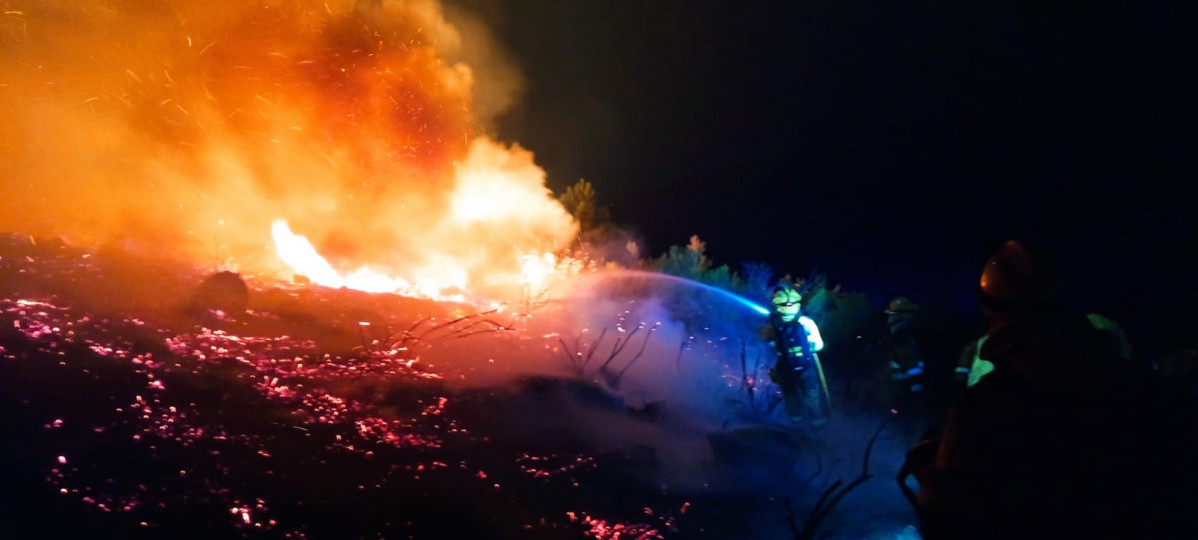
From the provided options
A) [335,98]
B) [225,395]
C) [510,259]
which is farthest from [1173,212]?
[225,395]

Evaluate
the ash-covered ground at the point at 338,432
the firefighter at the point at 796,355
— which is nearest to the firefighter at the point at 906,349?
the ash-covered ground at the point at 338,432

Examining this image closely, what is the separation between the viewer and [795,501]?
5102 millimetres

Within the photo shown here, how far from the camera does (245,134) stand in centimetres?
953

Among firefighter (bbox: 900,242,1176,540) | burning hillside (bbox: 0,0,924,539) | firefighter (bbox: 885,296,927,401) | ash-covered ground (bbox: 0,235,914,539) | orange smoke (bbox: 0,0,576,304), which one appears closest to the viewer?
firefighter (bbox: 900,242,1176,540)

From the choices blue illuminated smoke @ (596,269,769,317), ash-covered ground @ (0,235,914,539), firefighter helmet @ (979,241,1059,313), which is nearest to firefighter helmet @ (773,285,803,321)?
ash-covered ground @ (0,235,914,539)

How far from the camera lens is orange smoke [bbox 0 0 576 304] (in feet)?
26.9

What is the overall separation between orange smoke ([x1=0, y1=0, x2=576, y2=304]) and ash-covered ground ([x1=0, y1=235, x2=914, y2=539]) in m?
2.24

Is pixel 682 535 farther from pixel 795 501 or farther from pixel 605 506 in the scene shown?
pixel 795 501

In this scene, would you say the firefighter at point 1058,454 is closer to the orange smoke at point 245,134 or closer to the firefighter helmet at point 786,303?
the firefighter helmet at point 786,303

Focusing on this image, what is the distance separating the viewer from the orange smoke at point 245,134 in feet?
26.9

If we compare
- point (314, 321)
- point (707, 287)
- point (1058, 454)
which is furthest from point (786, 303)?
point (707, 287)

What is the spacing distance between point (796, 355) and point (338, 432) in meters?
4.44

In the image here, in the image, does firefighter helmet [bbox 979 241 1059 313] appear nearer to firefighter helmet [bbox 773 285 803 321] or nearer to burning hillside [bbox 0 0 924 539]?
burning hillside [bbox 0 0 924 539]

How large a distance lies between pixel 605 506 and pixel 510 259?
26.3ft
